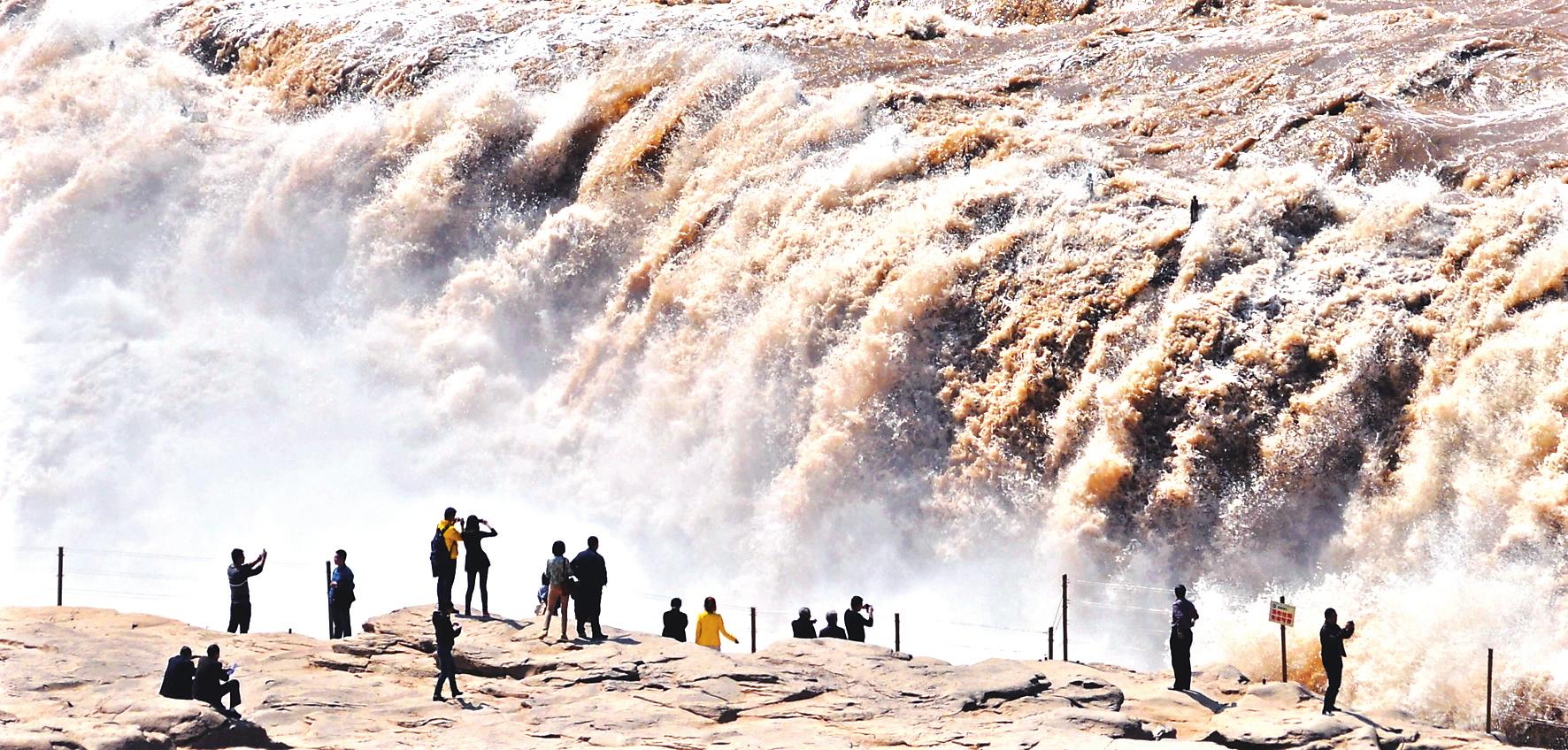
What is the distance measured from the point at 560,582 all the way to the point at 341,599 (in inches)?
93.2

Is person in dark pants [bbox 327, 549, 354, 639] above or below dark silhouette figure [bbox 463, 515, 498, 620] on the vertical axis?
below

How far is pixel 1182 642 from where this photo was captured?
1455cm

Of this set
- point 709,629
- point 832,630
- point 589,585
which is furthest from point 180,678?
point 832,630

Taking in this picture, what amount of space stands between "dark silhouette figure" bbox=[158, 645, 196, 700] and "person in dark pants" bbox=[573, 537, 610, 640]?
315 centimetres

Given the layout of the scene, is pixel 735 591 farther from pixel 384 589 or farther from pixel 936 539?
pixel 384 589

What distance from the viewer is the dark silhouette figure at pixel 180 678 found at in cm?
1373

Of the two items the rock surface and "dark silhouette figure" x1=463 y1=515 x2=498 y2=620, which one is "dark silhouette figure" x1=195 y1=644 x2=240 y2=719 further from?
"dark silhouette figure" x1=463 y1=515 x2=498 y2=620

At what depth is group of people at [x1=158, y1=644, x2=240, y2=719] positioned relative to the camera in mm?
13609

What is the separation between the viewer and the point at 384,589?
73.0 feet

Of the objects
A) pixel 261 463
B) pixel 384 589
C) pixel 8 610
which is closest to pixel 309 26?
pixel 261 463

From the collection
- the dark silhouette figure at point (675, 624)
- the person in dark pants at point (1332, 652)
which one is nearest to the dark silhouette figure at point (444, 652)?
the dark silhouette figure at point (675, 624)

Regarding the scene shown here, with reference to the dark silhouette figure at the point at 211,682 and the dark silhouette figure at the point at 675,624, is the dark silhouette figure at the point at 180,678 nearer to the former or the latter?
the dark silhouette figure at the point at 211,682

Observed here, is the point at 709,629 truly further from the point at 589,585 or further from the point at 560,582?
the point at 560,582

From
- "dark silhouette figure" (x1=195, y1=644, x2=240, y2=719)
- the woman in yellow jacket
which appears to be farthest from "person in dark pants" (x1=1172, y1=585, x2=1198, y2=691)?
"dark silhouette figure" (x1=195, y1=644, x2=240, y2=719)
